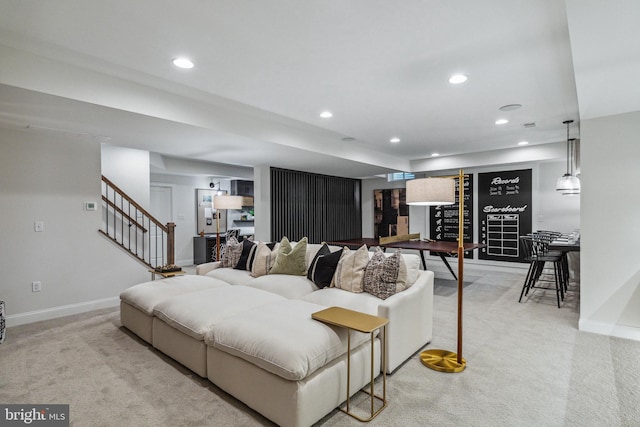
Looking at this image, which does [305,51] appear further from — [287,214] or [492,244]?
[492,244]

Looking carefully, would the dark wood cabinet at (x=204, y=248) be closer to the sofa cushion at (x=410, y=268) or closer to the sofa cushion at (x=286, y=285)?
the sofa cushion at (x=286, y=285)

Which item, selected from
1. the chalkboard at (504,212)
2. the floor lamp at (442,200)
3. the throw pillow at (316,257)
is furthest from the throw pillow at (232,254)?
the chalkboard at (504,212)

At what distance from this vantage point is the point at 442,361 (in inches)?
111

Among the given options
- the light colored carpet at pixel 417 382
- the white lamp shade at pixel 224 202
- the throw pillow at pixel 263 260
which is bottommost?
the light colored carpet at pixel 417 382

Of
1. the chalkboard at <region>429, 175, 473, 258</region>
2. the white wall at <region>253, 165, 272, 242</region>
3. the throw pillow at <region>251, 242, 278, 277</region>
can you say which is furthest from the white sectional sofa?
the chalkboard at <region>429, 175, 473, 258</region>

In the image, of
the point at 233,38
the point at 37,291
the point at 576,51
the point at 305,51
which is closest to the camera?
the point at 576,51

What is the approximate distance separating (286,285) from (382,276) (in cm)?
107

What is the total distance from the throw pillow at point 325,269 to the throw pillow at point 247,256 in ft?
3.52

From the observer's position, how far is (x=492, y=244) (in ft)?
24.6

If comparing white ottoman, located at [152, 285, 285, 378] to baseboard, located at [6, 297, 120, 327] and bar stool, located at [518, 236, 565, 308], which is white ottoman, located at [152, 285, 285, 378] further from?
bar stool, located at [518, 236, 565, 308]

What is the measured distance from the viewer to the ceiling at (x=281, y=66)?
6.88ft

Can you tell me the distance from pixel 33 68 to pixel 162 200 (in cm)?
568

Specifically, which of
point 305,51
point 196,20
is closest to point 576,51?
point 305,51

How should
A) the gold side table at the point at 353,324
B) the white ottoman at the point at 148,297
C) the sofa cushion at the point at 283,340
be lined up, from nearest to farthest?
the sofa cushion at the point at 283,340 → the gold side table at the point at 353,324 → the white ottoman at the point at 148,297
